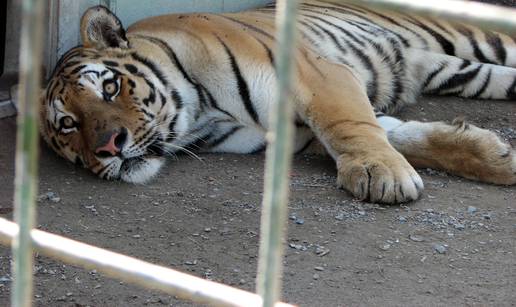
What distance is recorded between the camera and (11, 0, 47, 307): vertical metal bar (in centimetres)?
106

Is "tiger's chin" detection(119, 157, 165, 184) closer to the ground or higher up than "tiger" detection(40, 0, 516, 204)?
closer to the ground

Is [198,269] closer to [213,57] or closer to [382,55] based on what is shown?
[213,57]

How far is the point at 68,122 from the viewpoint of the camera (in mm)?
3564

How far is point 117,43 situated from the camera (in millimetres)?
3744

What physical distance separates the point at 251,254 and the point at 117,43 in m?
1.26

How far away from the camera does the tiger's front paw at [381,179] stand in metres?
3.17

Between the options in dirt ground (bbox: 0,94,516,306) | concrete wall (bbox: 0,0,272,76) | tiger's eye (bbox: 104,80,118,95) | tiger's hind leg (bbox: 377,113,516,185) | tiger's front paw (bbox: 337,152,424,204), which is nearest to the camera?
dirt ground (bbox: 0,94,516,306)

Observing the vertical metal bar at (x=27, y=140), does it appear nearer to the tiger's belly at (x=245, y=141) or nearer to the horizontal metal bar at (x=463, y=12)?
the horizontal metal bar at (x=463, y=12)

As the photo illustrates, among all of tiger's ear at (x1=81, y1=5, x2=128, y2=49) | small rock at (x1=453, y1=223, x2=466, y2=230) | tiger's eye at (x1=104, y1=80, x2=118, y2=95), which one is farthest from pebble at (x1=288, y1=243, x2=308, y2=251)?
tiger's ear at (x1=81, y1=5, x2=128, y2=49)

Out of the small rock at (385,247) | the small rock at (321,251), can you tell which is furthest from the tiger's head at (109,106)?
the small rock at (385,247)

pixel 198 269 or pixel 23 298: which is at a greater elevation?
pixel 23 298

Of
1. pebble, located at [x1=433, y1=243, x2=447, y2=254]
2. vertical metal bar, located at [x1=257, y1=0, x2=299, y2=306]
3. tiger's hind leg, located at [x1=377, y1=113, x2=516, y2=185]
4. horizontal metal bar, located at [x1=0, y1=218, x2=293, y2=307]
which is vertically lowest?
pebble, located at [x1=433, y1=243, x2=447, y2=254]

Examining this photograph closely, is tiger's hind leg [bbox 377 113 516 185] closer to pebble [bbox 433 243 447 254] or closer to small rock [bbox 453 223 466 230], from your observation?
small rock [bbox 453 223 466 230]

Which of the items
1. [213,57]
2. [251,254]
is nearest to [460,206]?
[251,254]
